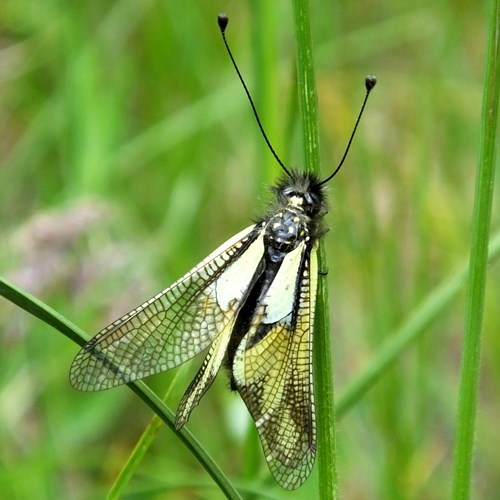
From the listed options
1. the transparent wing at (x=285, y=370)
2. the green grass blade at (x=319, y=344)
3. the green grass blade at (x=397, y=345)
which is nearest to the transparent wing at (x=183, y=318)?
the transparent wing at (x=285, y=370)

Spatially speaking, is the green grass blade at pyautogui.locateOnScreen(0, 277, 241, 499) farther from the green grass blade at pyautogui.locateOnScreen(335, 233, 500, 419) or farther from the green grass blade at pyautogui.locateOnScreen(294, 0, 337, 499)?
the green grass blade at pyautogui.locateOnScreen(335, 233, 500, 419)

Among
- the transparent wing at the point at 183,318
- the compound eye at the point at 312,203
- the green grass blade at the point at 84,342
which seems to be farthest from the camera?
the compound eye at the point at 312,203

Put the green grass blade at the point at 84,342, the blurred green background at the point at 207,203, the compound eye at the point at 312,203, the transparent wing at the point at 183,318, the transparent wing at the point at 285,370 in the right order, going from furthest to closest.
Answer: the blurred green background at the point at 207,203 → the compound eye at the point at 312,203 → the transparent wing at the point at 183,318 → the transparent wing at the point at 285,370 → the green grass blade at the point at 84,342

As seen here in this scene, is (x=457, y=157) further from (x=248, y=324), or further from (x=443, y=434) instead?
(x=248, y=324)

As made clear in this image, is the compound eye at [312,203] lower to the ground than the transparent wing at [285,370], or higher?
higher

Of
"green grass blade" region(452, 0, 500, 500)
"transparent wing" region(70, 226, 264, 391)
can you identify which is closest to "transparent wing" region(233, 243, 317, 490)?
"transparent wing" region(70, 226, 264, 391)

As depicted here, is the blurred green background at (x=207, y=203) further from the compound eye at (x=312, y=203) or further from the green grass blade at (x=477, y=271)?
the green grass blade at (x=477, y=271)

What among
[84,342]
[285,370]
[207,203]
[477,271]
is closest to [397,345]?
[285,370]
